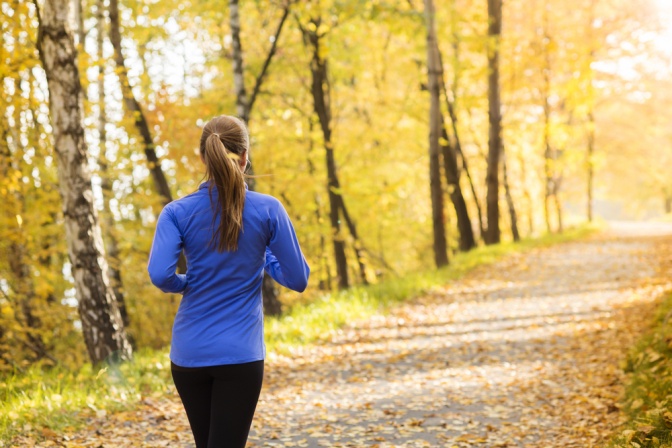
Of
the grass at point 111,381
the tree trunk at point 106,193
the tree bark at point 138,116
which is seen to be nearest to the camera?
the grass at point 111,381

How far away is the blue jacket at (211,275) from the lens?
115 inches

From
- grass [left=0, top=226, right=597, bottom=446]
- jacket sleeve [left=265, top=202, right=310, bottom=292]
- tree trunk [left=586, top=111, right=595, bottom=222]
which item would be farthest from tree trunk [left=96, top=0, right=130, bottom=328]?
tree trunk [left=586, top=111, right=595, bottom=222]

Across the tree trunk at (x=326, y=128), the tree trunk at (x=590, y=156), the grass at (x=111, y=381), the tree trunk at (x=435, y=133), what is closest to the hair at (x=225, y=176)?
the grass at (x=111, y=381)

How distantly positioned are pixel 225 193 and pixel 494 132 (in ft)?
65.0

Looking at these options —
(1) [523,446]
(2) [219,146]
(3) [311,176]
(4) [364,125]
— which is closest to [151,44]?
(3) [311,176]

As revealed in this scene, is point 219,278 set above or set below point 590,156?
below

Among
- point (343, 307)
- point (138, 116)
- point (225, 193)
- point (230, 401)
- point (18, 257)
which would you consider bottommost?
point (343, 307)

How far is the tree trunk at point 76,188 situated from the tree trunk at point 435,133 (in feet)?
31.2

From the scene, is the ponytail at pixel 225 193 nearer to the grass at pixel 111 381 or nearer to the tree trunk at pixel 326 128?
the grass at pixel 111 381

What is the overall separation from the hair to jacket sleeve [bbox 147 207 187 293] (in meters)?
0.16

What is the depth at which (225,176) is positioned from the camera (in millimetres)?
2928

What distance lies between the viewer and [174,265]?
2.97m

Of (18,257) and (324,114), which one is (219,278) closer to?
(18,257)

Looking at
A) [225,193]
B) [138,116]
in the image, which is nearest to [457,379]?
[225,193]
